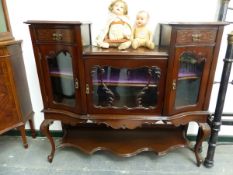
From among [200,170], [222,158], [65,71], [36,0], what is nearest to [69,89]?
[65,71]

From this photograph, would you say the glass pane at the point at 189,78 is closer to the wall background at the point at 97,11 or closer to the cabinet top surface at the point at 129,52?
the cabinet top surface at the point at 129,52

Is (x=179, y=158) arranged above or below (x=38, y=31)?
below

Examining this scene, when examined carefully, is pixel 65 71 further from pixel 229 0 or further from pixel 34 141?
pixel 229 0

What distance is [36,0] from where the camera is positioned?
1556 mm

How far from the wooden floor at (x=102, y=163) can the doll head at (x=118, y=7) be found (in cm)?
117

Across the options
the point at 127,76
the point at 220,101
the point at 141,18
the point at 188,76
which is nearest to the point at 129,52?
the point at 127,76

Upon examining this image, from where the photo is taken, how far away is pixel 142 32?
1425 millimetres

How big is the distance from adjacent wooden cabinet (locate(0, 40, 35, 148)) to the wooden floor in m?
0.28

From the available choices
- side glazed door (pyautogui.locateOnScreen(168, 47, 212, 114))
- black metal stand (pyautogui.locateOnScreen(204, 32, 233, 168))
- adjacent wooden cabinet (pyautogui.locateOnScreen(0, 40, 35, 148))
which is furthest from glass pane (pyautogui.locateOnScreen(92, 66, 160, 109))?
adjacent wooden cabinet (pyautogui.locateOnScreen(0, 40, 35, 148))

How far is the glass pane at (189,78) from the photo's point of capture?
1280 millimetres

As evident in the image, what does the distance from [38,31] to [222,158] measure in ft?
5.74

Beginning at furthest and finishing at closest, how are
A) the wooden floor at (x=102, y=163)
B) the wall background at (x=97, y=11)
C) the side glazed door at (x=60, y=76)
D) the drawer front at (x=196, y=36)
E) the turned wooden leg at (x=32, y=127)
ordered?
the turned wooden leg at (x=32, y=127) < the wooden floor at (x=102, y=163) < the wall background at (x=97, y=11) < the side glazed door at (x=60, y=76) < the drawer front at (x=196, y=36)

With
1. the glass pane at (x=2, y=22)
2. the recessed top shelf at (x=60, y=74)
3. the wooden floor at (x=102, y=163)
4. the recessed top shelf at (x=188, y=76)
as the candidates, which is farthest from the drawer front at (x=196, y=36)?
the glass pane at (x=2, y=22)

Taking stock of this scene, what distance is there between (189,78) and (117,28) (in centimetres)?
60
